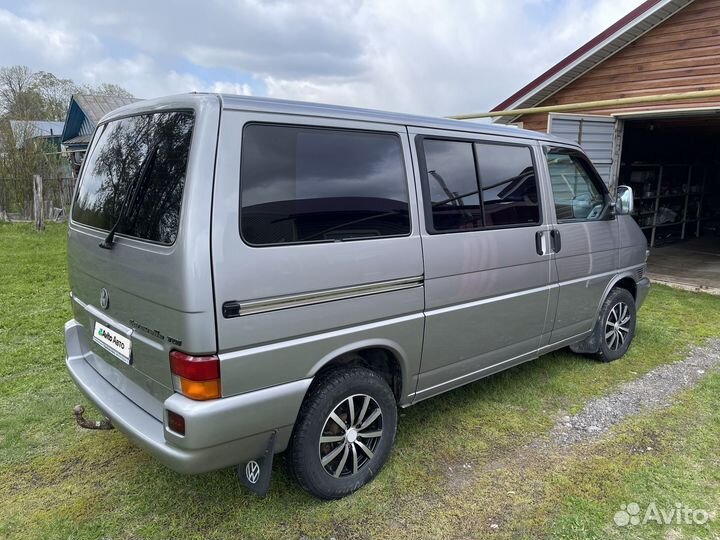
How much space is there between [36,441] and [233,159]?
240 cm

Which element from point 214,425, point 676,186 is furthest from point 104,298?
point 676,186

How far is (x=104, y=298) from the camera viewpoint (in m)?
2.60

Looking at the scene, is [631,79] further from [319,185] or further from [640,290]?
[319,185]

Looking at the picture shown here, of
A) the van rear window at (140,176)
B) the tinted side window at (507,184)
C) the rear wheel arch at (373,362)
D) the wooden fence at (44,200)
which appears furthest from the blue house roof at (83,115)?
the rear wheel arch at (373,362)

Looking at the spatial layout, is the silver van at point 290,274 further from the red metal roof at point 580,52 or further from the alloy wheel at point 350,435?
the red metal roof at point 580,52

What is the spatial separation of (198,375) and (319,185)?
1.03 m

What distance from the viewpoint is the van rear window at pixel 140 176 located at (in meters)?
2.20

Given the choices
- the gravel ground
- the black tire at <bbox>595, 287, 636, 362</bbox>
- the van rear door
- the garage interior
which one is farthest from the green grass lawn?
the garage interior

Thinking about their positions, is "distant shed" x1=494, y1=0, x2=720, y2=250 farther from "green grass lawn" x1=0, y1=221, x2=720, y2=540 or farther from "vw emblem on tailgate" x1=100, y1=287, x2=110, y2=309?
"vw emblem on tailgate" x1=100, y1=287, x2=110, y2=309

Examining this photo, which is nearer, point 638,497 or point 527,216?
point 638,497

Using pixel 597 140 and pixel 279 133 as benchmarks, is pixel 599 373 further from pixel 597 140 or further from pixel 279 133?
pixel 597 140

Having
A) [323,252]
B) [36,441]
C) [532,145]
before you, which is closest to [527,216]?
[532,145]

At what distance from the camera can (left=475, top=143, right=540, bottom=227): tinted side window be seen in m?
3.26

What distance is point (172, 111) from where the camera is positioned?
233 centimetres
